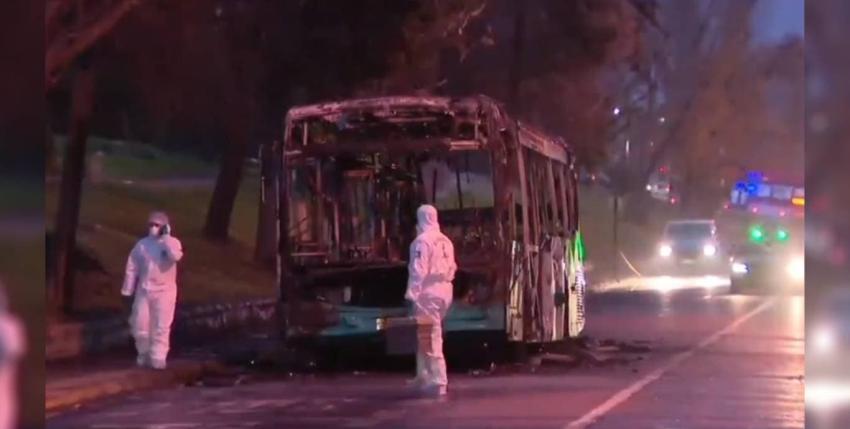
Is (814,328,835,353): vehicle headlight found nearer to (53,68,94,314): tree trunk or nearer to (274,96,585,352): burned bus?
(274,96,585,352): burned bus

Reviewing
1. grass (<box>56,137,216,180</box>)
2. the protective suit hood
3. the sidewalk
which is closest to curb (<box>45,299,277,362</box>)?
the sidewalk

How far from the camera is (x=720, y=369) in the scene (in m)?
16.8

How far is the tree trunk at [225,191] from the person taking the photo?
84.4 feet

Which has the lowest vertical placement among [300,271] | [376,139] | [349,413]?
[349,413]

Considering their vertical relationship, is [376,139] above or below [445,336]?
above

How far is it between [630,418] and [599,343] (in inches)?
290

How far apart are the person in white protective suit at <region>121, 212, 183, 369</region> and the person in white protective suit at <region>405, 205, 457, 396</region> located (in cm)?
319

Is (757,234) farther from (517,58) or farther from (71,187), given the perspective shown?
(71,187)

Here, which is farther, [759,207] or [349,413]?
[759,207]

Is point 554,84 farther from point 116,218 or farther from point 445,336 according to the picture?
point 445,336

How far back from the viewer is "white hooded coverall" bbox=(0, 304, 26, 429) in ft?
31.3

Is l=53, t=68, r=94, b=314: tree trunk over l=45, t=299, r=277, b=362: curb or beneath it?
over

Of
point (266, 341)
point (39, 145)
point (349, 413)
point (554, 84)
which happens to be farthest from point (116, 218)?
point (39, 145)

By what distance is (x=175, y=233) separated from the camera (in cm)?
2611
